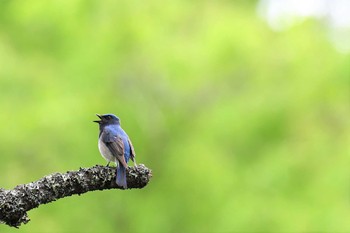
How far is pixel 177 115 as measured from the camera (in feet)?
20.7

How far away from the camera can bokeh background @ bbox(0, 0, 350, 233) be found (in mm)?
5961

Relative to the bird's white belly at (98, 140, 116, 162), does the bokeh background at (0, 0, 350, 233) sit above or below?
above

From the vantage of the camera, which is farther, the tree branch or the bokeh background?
the bokeh background

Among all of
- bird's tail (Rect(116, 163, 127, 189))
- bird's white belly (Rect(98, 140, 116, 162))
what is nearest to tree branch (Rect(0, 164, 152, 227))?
bird's tail (Rect(116, 163, 127, 189))

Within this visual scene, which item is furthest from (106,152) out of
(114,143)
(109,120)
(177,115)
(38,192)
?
(177,115)

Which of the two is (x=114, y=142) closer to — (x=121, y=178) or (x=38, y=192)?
(x=121, y=178)

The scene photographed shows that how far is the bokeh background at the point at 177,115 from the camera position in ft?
19.6

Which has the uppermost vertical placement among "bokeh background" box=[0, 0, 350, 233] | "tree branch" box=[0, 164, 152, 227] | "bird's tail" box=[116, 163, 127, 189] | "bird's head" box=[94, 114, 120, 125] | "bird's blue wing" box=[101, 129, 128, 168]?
"bokeh background" box=[0, 0, 350, 233]

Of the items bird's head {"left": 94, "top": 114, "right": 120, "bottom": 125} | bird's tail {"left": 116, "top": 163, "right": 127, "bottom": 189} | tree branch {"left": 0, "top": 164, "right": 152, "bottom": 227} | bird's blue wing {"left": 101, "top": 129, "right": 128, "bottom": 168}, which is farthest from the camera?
bird's head {"left": 94, "top": 114, "right": 120, "bottom": 125}

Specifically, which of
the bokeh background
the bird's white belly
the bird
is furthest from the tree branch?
the bokeh background

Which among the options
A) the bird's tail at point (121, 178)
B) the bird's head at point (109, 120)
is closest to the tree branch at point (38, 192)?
the bird's tail at point (121, 178)

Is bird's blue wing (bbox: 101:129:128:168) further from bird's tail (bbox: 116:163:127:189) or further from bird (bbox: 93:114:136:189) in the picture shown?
bird's tail (bbox: 116:163:127:189)

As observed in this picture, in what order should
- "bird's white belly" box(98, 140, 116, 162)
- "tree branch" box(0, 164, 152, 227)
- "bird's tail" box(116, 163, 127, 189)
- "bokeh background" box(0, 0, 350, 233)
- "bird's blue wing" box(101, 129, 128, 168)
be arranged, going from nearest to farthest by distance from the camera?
1. "tree branch" box(0, 164, 152, 227)
2. "bird's tail" box(116, 163, 127, 189)
3. "bird's blue wing" box(101, 129, 128, 168)
4. "bird's white belly" box(98, 140, 116, 162)
5. "bokeh background" box(0, 0, 350, 233)

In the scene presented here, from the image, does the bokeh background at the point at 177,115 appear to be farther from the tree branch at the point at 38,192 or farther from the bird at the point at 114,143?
the tree branch at the point at 38,192
